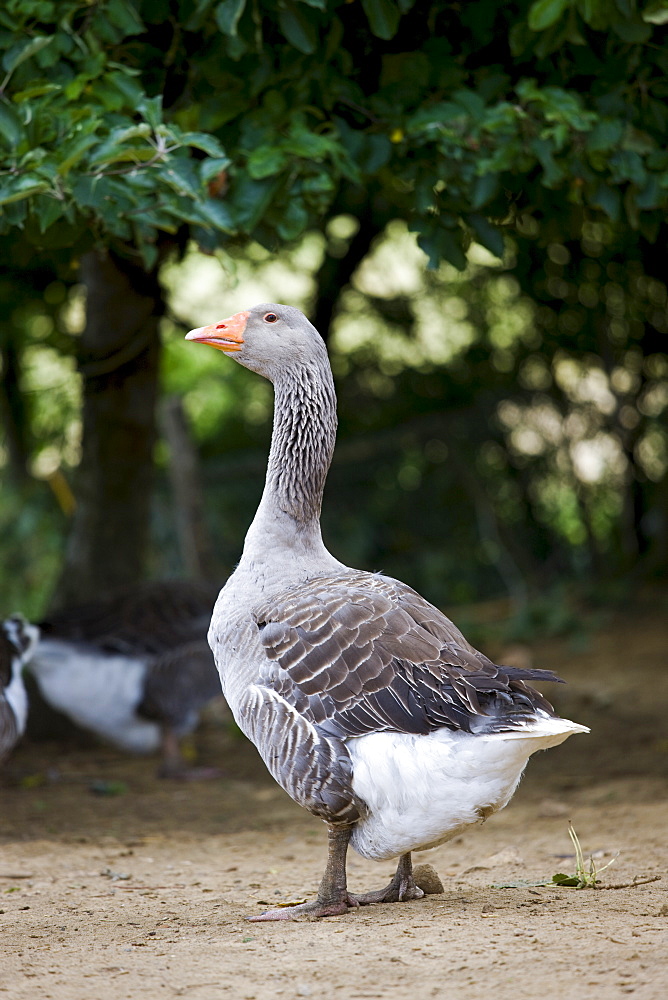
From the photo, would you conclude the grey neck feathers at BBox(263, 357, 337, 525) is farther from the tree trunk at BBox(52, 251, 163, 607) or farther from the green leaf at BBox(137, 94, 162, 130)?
the tree trunk at BBox(52, 251, 163, 607)

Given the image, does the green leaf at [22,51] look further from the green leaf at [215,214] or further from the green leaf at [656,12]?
the green leaf at [656,12]

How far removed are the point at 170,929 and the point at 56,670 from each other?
3940 mm

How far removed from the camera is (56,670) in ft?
24.4

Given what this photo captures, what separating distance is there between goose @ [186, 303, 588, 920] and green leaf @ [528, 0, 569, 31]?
2452mm

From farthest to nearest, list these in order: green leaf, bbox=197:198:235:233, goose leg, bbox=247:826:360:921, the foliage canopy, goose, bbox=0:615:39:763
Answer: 1. goose, bbox=0:615:39:763
2. green leaf, bbox=197:198:235:233
3. the foliage canopy
4. goose leg, bbox=247:826:360:921

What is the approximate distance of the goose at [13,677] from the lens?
5910mm

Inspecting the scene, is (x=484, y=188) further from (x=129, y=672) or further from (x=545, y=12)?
(x=129, y=672)

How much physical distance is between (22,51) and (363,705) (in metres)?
3.27

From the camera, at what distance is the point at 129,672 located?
7395 mm

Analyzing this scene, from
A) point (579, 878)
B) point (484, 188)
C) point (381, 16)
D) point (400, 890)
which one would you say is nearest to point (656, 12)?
point (484, 188)

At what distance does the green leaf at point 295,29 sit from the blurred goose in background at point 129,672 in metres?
4.12

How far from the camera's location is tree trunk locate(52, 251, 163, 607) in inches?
320

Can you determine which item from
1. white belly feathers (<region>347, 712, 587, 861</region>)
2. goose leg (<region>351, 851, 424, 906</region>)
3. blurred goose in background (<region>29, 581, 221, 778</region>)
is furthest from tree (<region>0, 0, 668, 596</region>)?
goose leg (<region>351, 851, 424, 906</region>)

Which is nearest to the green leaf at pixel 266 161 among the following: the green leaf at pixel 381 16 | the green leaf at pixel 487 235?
the green leaf at pixel 381 16
